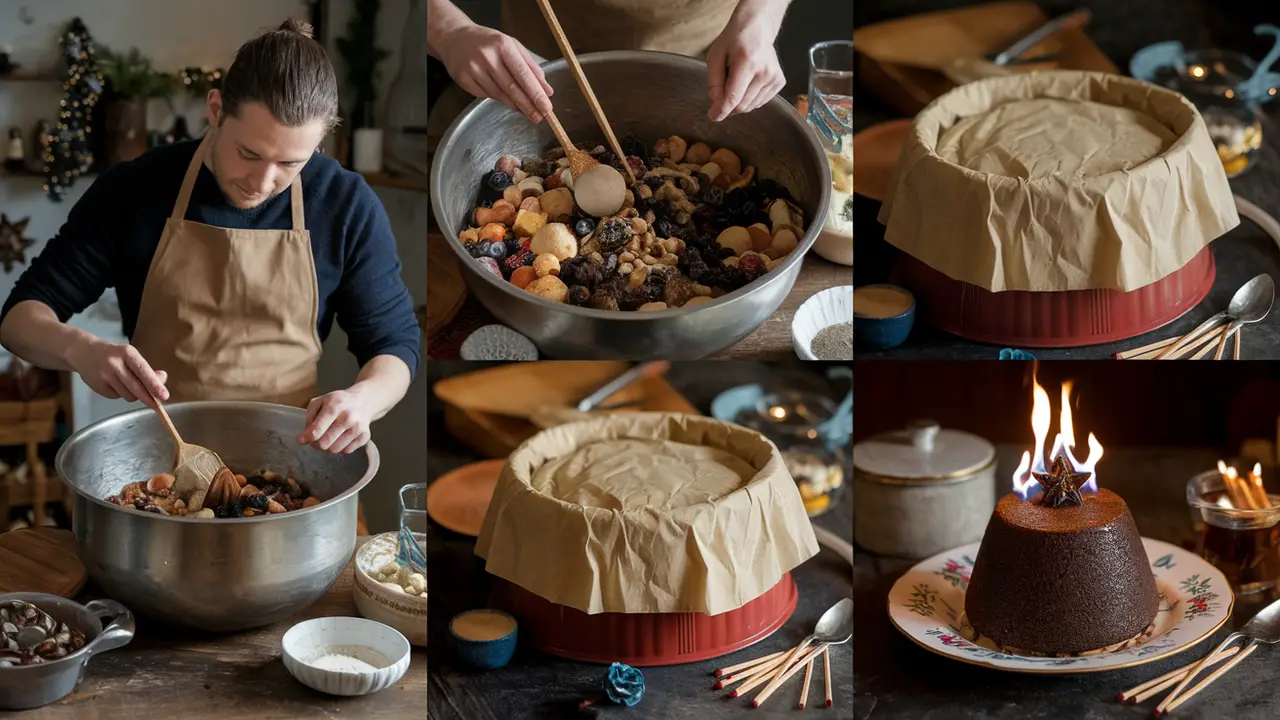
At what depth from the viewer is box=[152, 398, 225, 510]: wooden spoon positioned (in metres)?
1.66

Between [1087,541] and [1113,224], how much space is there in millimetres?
377

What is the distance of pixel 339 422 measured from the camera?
1.71 metres

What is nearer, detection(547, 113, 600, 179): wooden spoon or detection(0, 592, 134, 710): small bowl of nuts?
detection(0, 592, 134, 710): small bowl of nuts

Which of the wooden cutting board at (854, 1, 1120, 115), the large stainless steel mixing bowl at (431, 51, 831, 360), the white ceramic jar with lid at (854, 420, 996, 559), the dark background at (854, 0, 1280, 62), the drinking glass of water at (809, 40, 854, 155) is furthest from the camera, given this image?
the dark background at (854, 0, 1280, 62)

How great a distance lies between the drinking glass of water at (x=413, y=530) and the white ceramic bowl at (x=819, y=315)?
0.51 meters

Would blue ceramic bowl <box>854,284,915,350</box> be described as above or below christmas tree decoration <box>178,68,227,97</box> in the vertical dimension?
below

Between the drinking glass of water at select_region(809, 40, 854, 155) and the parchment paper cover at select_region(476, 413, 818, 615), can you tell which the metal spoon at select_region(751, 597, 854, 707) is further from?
the drinking glass of water at select_region(809, 40, 854, 155)

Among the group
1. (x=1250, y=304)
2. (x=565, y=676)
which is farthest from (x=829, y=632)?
(x=1250, y=304)

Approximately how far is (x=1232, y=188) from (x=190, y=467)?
151 centimetres

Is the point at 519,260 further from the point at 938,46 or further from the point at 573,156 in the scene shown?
the point at 938,46

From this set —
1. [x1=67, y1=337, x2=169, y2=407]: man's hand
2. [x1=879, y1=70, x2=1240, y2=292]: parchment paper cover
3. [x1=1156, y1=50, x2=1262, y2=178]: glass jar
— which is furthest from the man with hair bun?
[x1=1156, y1=50, x2=1262, y2=178]: glass jar

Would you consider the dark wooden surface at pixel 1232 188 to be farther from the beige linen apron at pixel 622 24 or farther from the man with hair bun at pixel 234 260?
the man with hair bun at pixel 234 260

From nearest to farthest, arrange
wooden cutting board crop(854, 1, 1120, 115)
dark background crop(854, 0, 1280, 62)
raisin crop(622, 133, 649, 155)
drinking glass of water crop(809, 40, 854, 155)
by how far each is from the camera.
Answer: raisin crop(622, 133, 649, 155) → drinking glass of water crop(809, 40, 854, 155) → wooden cutting board crop(854, 1, 1120, 115) → dark background crop(854, 0, 1280, 62)

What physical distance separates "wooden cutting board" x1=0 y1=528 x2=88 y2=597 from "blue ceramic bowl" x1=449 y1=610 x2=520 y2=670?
456mm
